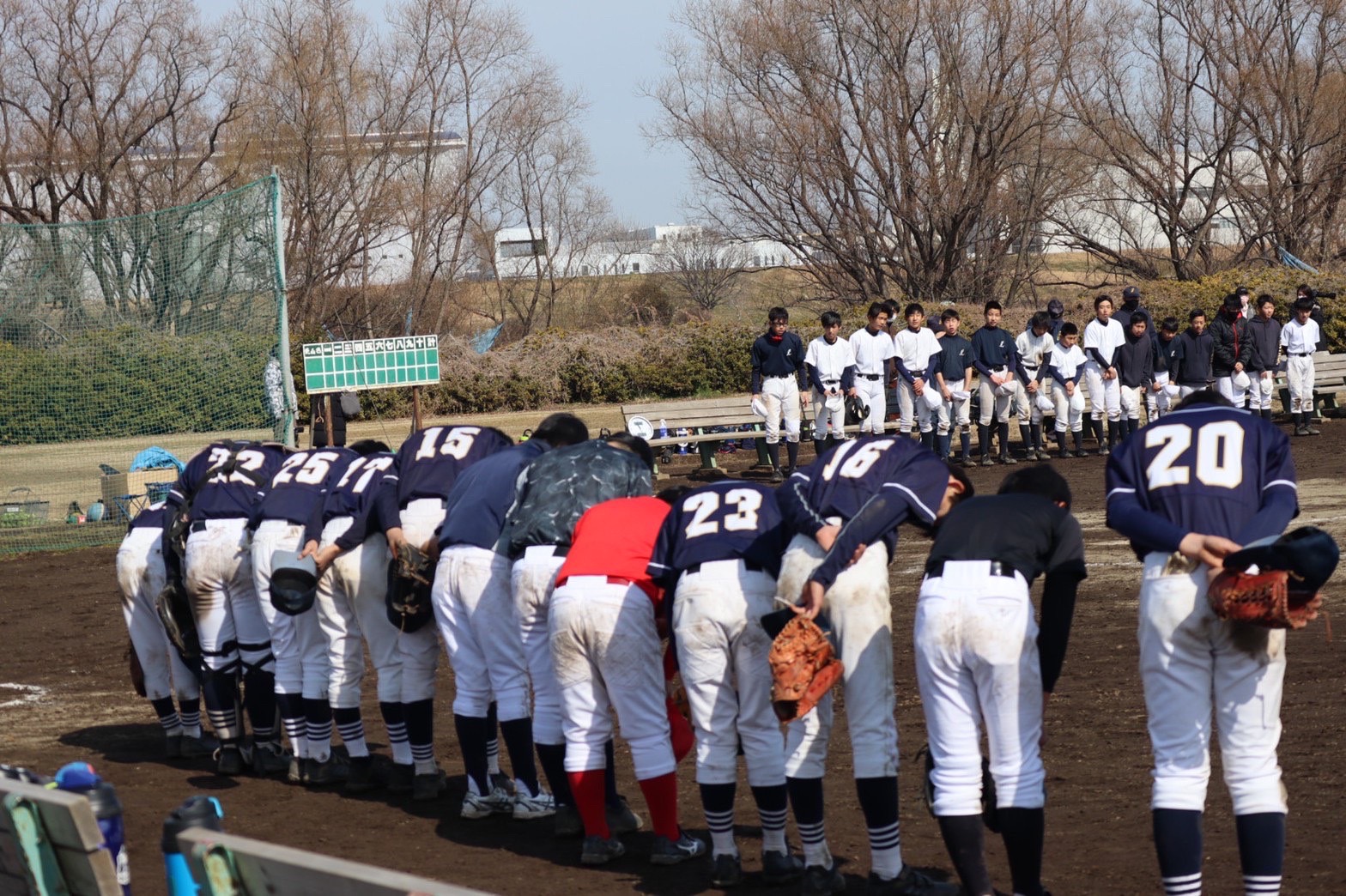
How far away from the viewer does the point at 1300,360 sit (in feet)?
64.3

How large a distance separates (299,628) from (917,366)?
12519mm

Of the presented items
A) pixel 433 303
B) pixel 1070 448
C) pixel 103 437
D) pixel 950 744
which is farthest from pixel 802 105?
pixel 950 744

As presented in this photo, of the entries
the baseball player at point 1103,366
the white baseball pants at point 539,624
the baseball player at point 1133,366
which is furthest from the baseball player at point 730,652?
the baseball player at point 1133,366

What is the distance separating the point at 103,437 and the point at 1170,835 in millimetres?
15981

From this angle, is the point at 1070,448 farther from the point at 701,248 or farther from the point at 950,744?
the point at 701,248

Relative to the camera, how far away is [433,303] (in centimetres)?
3669

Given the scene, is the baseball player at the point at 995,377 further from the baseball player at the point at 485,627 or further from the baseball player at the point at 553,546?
the baseball player at the point at 553,546

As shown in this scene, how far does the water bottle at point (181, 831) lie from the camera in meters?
3.50

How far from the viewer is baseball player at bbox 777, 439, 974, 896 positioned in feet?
17.0

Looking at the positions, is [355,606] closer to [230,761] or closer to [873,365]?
[230,761]

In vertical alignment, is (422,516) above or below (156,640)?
above

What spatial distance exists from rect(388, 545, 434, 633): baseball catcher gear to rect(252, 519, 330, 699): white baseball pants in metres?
0.74

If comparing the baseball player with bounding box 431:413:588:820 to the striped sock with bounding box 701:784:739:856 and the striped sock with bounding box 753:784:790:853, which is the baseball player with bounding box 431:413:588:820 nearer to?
the striped sock with bounding box 701:784:739:856

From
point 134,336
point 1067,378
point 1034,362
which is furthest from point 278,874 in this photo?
point 1034,362
